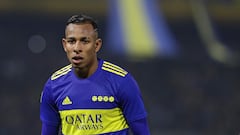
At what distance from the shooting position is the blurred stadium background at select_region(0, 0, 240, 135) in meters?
8.58

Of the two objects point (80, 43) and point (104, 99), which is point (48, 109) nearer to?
point (104, 99)

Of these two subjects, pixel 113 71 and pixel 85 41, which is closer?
pixel 85 41

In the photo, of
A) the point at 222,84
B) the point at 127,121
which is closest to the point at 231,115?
the point at 222,84

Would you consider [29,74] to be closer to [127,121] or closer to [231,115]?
[231,115]

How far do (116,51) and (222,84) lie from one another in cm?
155

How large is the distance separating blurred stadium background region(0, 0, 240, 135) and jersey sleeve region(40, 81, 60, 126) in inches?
199

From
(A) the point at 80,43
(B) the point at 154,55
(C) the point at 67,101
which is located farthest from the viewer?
(B) the point at 154,55

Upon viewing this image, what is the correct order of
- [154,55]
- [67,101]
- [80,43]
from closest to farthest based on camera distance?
[80,43]
[67,101]
[154,55]

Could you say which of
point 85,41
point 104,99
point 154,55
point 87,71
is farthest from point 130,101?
point 154,55

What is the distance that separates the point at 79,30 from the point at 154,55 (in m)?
5.46

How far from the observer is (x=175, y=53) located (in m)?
8.80

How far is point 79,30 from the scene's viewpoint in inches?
126

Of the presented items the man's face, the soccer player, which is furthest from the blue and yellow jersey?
the man's face

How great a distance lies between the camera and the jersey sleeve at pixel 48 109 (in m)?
3.35
